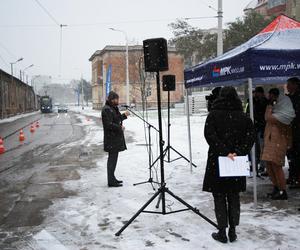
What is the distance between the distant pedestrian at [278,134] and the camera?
6777 mm

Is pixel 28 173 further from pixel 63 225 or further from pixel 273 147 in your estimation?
pixel 273 147

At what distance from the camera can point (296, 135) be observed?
291 inches

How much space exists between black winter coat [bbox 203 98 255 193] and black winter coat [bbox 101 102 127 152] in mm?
3613

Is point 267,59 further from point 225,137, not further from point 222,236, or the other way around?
point 222,236

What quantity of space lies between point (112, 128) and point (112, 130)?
118mm

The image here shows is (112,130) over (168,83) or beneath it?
beneath

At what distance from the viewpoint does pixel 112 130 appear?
840cm

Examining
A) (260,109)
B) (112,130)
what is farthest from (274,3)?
(112,130)

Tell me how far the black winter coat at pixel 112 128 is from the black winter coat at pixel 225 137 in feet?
11.9

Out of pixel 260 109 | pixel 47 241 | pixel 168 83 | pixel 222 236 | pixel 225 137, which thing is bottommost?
pixel 47 241

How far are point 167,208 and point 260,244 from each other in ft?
6.55

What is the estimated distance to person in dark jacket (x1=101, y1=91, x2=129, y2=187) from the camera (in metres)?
8.27

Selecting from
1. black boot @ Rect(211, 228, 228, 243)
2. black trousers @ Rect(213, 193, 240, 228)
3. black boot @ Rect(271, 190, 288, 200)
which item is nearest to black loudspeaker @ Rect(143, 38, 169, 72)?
black trousers @ Rect(213, 193, 240, 228)

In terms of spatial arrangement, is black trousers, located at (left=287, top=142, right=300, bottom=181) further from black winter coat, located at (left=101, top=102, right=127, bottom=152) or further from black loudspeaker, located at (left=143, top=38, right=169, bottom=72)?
black winter coat, located at (left=101, top=102, right=127, bottom=152)
